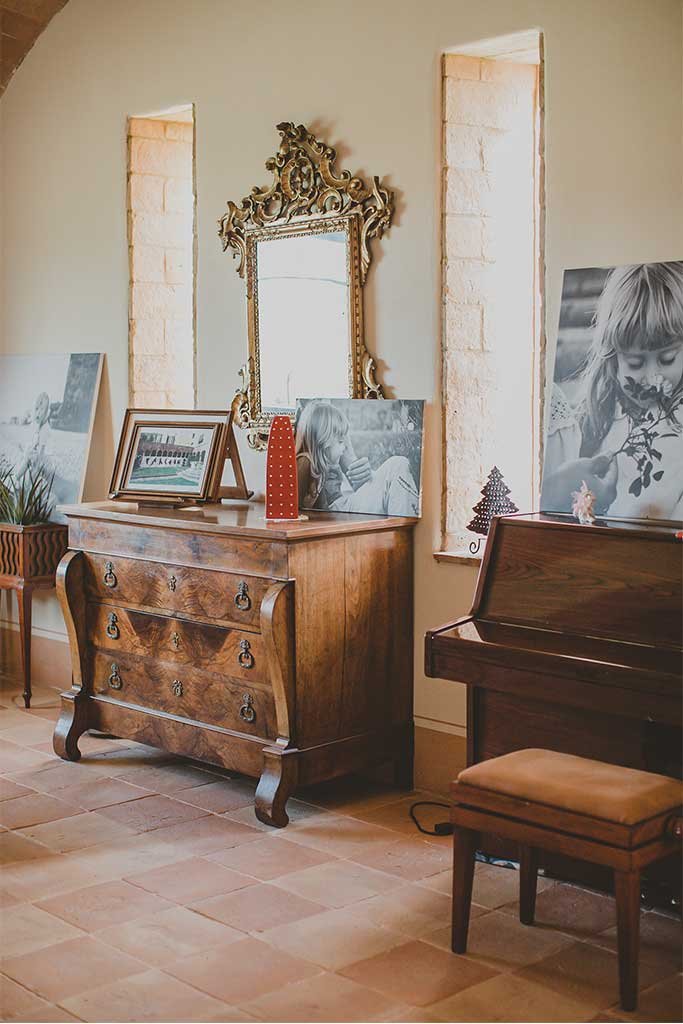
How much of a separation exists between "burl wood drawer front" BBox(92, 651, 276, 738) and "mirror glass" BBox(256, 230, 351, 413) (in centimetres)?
116

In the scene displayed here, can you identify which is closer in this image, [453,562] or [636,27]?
[636,27]

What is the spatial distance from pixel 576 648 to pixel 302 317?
→ 2.04 m

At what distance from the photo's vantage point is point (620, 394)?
3.79 meters

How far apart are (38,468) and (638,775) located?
12.5 ft

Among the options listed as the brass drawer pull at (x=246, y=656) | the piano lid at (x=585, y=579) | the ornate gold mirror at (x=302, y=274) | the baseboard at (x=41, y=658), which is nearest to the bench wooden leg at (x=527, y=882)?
the piano lid at (x=585, y=579)

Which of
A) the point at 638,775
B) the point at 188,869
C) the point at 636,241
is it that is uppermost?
the point at 636,241

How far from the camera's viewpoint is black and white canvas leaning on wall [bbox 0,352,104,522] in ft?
19.0

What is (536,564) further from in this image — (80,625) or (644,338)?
(80,625)

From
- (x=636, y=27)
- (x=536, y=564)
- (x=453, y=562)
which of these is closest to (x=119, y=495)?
(x=453, y=562)

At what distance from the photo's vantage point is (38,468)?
603cm

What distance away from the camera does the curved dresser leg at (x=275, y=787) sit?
13.5ft

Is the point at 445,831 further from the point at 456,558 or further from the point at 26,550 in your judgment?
the point at 26,550

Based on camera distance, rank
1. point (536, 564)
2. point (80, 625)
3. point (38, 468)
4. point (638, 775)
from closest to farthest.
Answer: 1. point (638, 775)
2. point (536, 564)
3. point (80, 625)
4. point (38, 468)

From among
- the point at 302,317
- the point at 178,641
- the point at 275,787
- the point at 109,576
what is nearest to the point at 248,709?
the point at 275,787
